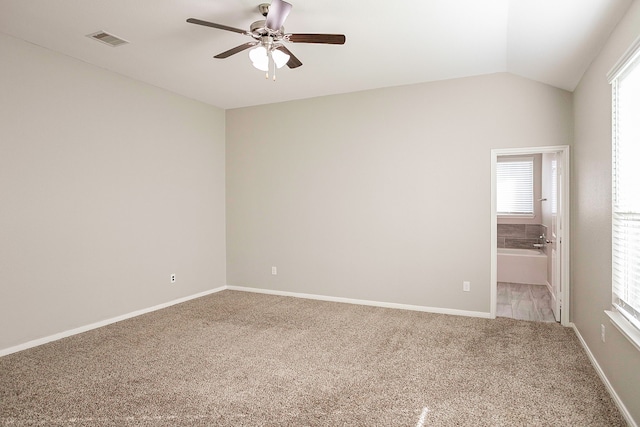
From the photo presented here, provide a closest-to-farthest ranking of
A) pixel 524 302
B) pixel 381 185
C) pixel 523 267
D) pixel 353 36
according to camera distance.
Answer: pixel 353 36
pixel 381 185
pixel 524 302
pixel 523 267

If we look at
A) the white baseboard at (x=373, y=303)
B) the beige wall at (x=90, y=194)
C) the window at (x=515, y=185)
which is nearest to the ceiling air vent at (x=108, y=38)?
the beige wall at (x=90, y=194)

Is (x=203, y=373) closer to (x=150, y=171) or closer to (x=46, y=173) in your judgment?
(x=46, y=173)

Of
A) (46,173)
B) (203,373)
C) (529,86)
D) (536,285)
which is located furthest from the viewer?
(536,285)

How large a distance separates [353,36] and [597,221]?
2.49 meters

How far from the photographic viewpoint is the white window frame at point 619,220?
7.11 feet

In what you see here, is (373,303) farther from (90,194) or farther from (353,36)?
(90,194)

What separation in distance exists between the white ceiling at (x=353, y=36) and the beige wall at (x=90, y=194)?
34 cm

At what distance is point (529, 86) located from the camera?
164 inches

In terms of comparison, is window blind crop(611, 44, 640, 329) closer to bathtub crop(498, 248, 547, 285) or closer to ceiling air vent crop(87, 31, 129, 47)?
ceiling air vent crop(87, 31, 129, 47)

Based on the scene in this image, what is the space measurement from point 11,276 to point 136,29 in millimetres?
2405

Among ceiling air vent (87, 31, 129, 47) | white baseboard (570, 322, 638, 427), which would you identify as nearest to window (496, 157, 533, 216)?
white baseboard (570, 322, 638, 427)

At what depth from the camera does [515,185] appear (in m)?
7.39

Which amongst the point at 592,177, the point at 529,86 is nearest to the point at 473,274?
the point at 592,177

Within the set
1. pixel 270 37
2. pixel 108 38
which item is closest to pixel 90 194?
pixel 108 38
